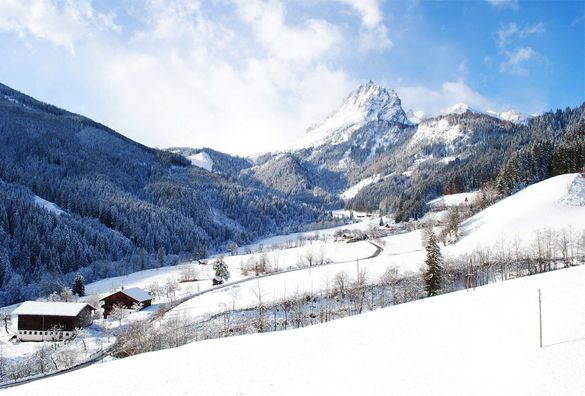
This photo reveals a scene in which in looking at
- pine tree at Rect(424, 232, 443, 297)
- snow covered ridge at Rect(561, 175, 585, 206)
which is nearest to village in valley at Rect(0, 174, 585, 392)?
snow covered ridge at Rect(561, 175, 585, 206)

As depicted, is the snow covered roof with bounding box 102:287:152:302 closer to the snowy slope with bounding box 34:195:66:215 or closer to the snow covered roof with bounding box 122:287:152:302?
the snow covered roof with bounding box 122:287:152:302

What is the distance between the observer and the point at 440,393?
20.3m

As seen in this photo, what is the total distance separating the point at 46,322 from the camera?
69.9m

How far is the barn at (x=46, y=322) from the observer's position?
69.1 metres

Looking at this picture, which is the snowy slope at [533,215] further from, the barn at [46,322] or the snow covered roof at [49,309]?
the barn at [46,322]

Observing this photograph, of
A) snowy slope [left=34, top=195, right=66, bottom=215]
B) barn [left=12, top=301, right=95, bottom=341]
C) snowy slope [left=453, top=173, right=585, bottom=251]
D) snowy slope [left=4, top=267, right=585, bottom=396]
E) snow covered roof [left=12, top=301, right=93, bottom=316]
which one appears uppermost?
snowy slope [left=34, top=195, right=66, bottom=215]

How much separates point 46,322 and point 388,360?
214 ft

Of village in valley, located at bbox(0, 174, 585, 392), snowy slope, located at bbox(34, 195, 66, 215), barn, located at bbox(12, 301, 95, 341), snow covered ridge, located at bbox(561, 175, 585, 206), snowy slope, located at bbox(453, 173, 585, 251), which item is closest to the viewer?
village in valley, located at bbox(0, 174, 585, 392)

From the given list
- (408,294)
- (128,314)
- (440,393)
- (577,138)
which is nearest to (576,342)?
(440,393)

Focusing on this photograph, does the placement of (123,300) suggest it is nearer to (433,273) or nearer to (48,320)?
(48,320)

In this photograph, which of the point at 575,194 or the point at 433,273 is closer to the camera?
the point at 433,273

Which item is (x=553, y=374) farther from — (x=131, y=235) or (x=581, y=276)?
(x=131, y=235)

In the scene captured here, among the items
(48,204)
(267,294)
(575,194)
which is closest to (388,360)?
(267,294)

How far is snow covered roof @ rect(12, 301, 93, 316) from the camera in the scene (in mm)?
69750
